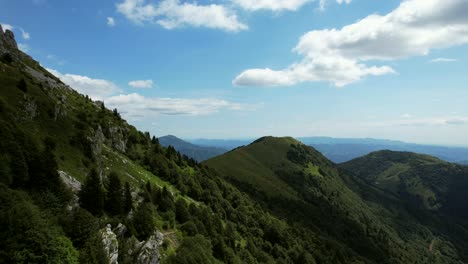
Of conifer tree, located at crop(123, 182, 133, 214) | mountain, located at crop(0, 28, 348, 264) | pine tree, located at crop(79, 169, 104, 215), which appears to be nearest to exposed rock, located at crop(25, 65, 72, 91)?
mountain, located at crop(0, 28, 348, 264)

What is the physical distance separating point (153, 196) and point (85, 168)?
1676cm

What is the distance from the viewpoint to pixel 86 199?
4784 centimetres

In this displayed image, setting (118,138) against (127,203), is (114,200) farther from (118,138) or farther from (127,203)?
(118,138)

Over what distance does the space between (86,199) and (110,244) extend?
1069cm

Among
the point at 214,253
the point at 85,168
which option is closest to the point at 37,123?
the point at 85,168

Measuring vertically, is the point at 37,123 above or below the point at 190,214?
above

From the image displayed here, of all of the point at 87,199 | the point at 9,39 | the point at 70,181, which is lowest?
the point at 87,199

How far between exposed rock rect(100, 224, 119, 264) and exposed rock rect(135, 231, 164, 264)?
3.83 m

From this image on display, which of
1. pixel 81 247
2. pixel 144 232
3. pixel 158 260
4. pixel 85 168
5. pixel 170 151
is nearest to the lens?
pixel 81 247

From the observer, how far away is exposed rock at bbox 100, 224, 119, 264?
39.7 metres

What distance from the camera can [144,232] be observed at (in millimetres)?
50969

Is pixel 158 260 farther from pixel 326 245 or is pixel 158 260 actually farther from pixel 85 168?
pixel 326 245

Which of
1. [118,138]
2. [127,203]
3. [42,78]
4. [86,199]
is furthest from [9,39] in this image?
[86,199]

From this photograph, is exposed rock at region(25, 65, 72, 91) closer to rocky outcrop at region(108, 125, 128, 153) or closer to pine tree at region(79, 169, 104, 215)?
rocky outcrop at region(108, 125, 128, 153)
